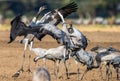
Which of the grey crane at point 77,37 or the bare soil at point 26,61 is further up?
the grey crane at point 77,37

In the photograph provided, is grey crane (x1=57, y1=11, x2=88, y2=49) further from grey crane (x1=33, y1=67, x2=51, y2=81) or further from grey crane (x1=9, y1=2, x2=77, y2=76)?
grey crane (x1=33, y1=67, x2=51, y2=81)

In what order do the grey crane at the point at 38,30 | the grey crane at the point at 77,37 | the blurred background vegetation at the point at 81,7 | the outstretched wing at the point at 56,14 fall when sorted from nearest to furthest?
the grey crane at the point at 38,30, the grey crane at the point at 77,37, the outstretched wing at the point at 56,14, the blurred background vegetation at the point at 81,7

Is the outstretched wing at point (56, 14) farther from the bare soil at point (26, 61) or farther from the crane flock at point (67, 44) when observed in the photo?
the bare soil at point (26, 61)

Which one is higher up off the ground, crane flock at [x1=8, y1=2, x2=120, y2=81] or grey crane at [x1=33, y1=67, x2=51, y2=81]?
grey crane at [x1=33, y1=67, x2=51, y2=81]

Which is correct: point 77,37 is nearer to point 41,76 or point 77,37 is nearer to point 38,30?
point 38,30

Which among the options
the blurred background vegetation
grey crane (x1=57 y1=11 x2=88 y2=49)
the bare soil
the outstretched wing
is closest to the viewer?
grey crane (x1=57 y1=11 x2=88 y2=49)

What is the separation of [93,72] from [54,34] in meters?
3.14

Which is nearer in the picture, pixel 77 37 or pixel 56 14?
pixel 77 37

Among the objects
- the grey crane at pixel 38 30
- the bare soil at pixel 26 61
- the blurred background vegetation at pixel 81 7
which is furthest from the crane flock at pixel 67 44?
the blurred background vegetation at pixel 81 7

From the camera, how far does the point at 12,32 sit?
18078mm

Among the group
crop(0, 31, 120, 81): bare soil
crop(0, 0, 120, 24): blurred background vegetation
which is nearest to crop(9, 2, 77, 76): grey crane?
crop(0, 31, 120, 81): bare soil

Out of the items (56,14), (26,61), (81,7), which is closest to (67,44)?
(56,14)

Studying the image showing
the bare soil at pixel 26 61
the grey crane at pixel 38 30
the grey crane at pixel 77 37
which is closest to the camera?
the grey crane at pixel 38 30

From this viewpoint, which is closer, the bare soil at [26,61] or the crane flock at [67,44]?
the crane flock at [67,44]
